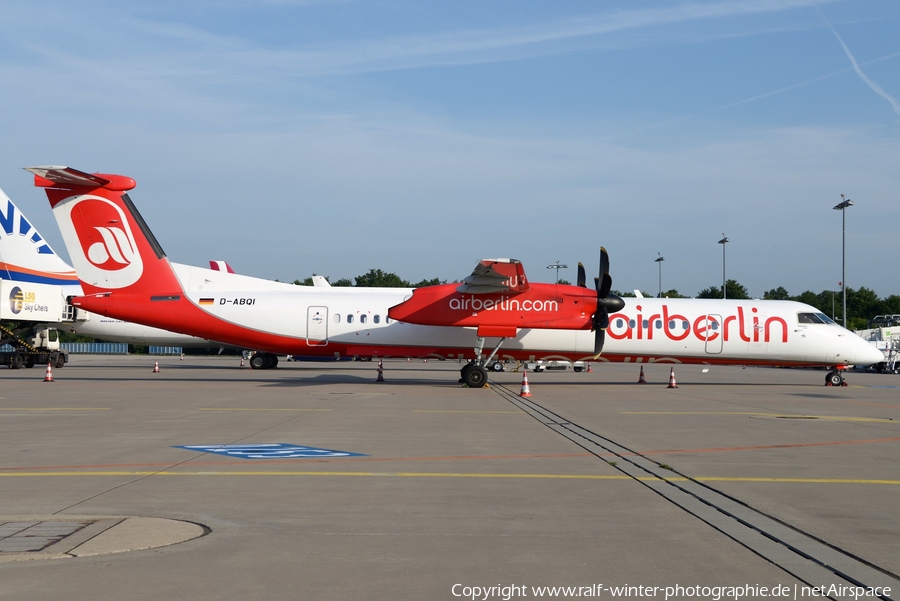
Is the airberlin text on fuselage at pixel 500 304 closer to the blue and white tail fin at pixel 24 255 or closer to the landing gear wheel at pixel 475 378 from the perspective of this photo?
the landing gear wheel at pixel 475 378

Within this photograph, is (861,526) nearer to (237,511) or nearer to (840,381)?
(237,511)

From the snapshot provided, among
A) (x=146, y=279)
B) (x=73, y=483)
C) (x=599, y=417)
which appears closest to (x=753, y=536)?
(x=73, y=483)

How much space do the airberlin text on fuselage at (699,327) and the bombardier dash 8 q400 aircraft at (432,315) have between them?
0.04 meters

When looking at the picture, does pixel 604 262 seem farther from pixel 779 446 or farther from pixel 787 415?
pixel 779 446

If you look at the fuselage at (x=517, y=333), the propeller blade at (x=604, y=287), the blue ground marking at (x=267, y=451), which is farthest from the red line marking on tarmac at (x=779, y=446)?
the fuselage at (x=517, y=333)

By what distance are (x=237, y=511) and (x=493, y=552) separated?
266 cm

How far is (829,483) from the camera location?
895 cm

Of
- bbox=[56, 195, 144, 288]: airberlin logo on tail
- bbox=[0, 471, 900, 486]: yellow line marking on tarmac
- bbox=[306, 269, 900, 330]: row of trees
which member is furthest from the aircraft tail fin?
bbox=[306, 269, 900, 330]: row of trees

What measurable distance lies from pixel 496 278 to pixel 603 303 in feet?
12.4

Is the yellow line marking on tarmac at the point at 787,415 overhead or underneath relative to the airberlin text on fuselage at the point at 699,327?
underneath

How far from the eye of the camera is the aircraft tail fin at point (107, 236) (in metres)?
24.1

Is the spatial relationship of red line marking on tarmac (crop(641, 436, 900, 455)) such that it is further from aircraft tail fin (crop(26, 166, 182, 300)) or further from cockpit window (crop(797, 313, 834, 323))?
aircraft tail fin (crop(26, 166, 182, 300))

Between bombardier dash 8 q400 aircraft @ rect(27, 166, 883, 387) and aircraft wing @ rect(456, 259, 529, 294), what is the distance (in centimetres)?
4

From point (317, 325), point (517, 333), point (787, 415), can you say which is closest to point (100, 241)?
point (317, 325)
